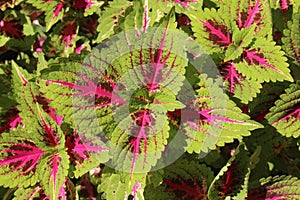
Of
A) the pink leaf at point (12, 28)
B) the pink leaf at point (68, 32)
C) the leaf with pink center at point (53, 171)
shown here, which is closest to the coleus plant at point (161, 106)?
the leaf with pink center at point (53, 171)

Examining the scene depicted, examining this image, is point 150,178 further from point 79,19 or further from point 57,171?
point 79,19

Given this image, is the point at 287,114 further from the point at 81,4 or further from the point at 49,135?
the point at 81,4

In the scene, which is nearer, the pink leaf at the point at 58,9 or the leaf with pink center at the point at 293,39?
the leaf with pink center at the point at 293,39

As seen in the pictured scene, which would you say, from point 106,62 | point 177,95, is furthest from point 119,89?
point 177,95

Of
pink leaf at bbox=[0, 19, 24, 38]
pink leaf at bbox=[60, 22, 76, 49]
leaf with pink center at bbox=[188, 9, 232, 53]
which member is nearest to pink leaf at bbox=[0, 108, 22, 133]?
pink leaf at bbox=[60, 22, 76, 49]

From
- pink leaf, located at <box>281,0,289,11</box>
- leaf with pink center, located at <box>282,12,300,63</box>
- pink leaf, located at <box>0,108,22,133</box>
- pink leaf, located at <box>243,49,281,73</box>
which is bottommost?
pink leaf, located at <box>0,108,22,133</box>

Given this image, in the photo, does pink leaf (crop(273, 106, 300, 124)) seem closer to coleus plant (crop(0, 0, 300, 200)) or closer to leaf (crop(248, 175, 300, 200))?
coleus plant (crop(0, 0, 300, 200))

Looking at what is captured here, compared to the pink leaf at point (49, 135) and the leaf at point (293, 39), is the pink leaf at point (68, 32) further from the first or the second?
the leaf at point (293, 39)
